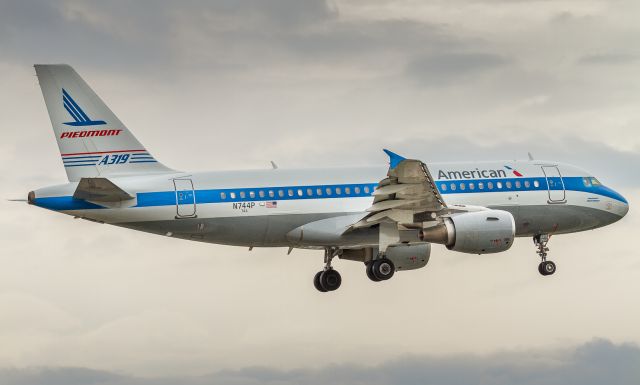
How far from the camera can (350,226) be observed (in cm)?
5350

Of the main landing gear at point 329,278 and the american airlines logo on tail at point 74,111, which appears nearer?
the american airlines logo on tail at point 74,111

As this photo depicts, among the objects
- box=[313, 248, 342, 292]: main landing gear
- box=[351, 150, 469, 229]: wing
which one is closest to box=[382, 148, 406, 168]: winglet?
box=[351, 150, 469, 229]: wing

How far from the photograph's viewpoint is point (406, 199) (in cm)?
5141

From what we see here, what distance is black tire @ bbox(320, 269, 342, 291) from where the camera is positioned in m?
57.1

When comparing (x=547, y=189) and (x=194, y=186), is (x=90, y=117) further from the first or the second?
(x=547, y=189)

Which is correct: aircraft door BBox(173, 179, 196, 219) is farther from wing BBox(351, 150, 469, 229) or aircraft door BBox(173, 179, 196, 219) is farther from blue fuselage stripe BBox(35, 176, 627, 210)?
wing BBox(351, 150, 469, 229)

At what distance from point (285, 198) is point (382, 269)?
5.38 meters

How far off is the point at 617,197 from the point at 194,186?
19945mm

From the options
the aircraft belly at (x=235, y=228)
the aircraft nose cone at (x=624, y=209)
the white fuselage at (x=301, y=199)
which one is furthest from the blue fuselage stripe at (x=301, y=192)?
the aircraft nose cone at (x=624, y=209)

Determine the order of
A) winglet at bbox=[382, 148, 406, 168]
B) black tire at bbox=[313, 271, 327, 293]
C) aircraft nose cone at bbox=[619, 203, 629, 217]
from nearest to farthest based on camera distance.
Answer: winglet at bbox=[382, 148, 406, 168], black tire at bbox=[313, 271, 327, 293], aircraft nose cone at bbox=[619, 203, 629, 217]

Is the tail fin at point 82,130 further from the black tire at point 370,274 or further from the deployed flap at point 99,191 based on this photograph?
the black tire at point 370,274

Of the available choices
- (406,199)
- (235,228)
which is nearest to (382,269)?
(406,199)

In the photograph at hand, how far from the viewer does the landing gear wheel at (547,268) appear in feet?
189

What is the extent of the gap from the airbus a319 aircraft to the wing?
0.16ft
